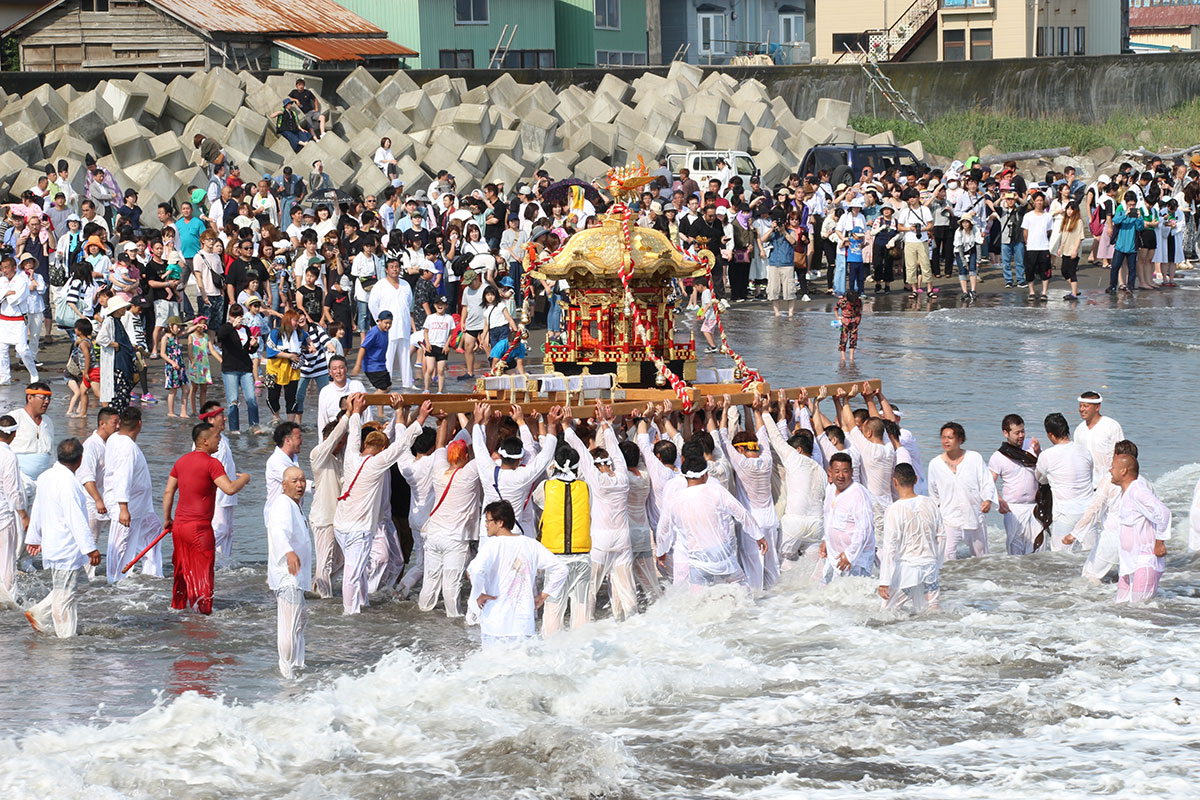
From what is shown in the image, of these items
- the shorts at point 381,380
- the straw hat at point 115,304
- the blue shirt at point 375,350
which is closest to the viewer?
the straw hat at point 115,304

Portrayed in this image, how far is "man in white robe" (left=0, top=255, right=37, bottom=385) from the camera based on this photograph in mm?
20125

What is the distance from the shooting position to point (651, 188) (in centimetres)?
2839

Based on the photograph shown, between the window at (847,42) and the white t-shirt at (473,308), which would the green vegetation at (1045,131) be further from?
the white t-shirt at (473,308)

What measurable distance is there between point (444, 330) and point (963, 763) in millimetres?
11756

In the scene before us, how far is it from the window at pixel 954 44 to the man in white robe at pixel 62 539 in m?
46.3

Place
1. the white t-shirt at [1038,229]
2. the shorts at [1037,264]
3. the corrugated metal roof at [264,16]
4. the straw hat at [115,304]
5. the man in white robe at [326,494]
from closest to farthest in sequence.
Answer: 1. the man in white robe at [326,494]
2. the straw hat at [115,304]
3. the white t-shirt at [1038,229]
4. the shorts at [1037,264]
5. the corrugated metal roof at [264,16]

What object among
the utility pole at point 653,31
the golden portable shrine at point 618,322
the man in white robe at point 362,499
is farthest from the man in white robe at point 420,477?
the utility pole at point 653,31

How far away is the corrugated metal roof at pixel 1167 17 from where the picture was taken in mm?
72312

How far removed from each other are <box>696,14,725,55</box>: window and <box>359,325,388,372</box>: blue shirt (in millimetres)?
38993

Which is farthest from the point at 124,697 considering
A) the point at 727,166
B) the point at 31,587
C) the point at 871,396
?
the point at 727,166

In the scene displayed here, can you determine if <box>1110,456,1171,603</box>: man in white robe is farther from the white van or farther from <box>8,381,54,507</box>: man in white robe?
the white van

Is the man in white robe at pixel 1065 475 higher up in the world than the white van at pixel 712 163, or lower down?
lower down

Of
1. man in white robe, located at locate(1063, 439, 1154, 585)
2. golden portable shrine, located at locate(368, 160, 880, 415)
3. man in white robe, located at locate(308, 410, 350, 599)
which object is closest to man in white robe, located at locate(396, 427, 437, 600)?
man in white robe, located at locate(308, 410, 350, 599)

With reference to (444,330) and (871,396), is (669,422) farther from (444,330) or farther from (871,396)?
(444,330)
